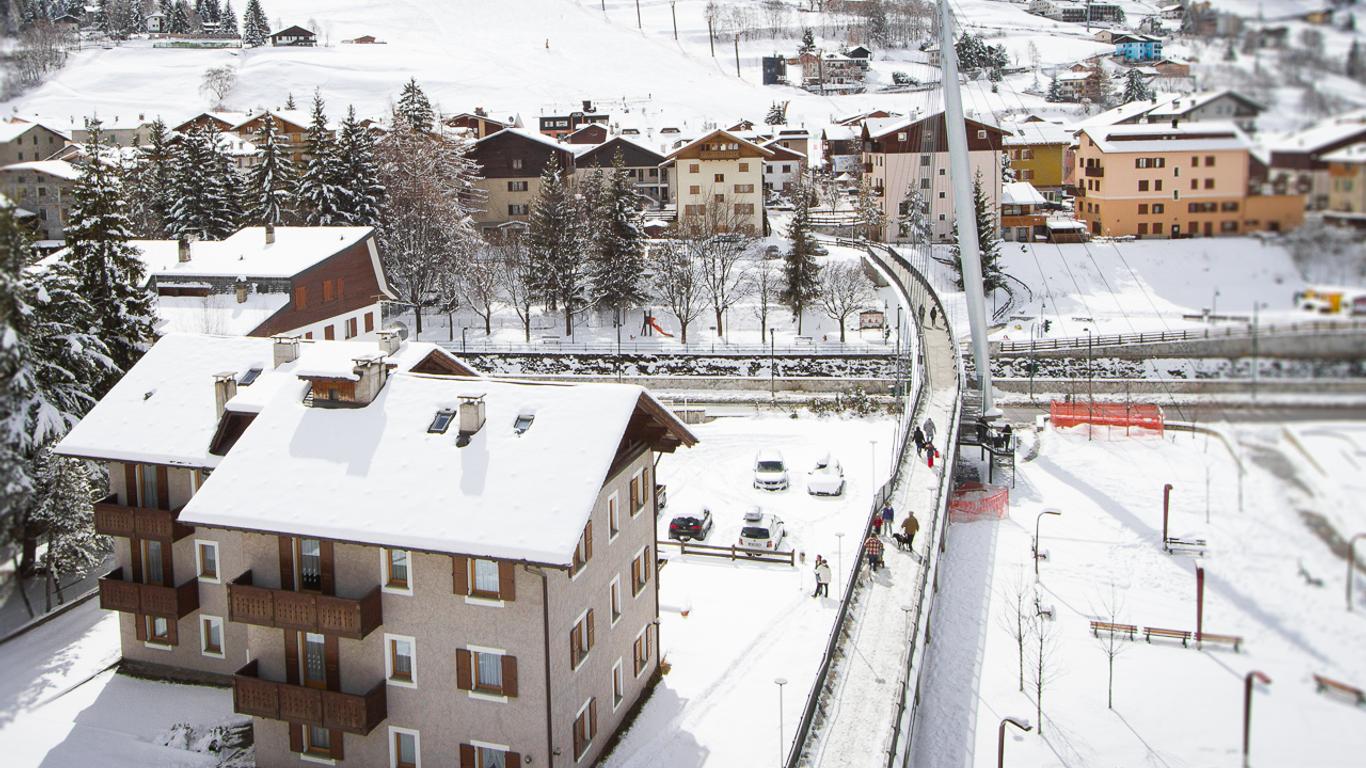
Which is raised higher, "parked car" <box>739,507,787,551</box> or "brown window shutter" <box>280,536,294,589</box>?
"brown window shutter" <box>280,536,294,589</box>

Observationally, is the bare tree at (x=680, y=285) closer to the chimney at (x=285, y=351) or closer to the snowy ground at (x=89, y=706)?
the chimney at (x=285, y=351)

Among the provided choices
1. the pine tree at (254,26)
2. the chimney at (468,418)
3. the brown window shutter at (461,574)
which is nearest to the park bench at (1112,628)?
the brown window shutter at (461,574)

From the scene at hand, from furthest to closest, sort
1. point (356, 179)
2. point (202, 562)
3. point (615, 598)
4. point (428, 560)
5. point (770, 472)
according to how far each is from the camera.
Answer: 1. point (356, 179)
2. point (770, 472)
3. point (202, 562)
4. point (615, 598)
5. point (428, 560)

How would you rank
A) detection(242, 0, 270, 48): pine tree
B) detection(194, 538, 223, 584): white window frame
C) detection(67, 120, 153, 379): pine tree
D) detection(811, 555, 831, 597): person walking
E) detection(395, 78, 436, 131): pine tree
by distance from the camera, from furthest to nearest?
detection(242, 0, 270, 48): pine tree → detection(395, 78, 436, 131): pine tree → detection(67, 120, 153, 379): pine tree → detection(811, 555, 831, 597): person walking → detection(194, 538, 223, 584): white window frame

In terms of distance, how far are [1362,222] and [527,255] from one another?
4915 cm

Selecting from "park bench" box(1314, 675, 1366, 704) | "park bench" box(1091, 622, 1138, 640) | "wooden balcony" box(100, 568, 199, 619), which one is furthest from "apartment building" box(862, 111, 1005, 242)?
"park bench" box(1314, 675, 1366, 704)

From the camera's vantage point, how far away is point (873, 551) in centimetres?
2020

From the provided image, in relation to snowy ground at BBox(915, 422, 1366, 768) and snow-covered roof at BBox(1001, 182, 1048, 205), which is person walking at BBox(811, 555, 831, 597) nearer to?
snowy ground at BBox(915, 422, 1366, 768)

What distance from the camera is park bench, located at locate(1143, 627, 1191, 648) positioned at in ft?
52.1

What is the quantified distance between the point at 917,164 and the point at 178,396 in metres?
48.3

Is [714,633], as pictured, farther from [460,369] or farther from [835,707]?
[460,369]

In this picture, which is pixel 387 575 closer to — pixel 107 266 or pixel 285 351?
pixel 285 351

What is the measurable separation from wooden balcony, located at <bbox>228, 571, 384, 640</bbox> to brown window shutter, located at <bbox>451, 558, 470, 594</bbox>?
1.16 metres

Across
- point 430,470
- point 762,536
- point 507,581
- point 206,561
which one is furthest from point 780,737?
point 206,561
